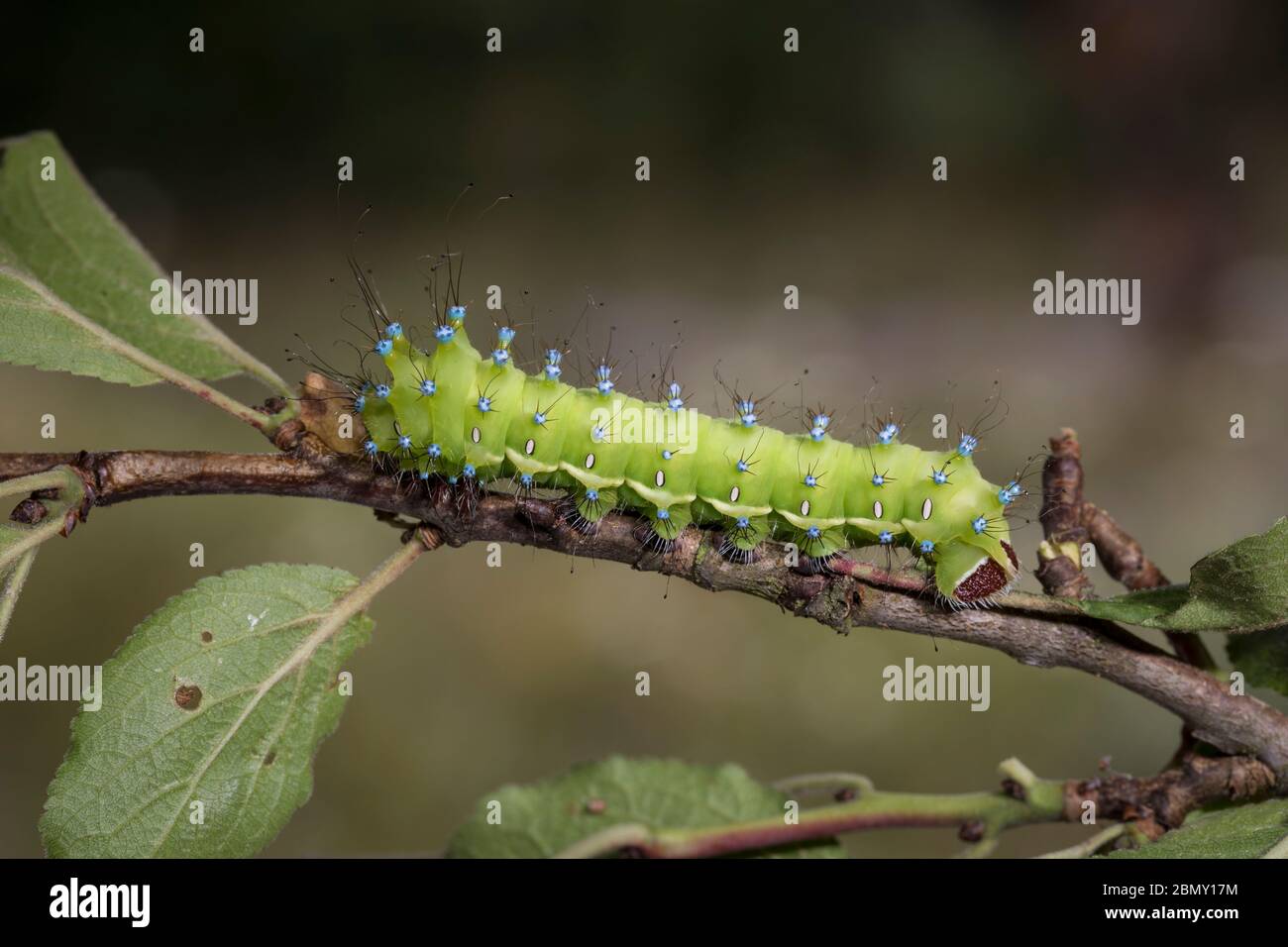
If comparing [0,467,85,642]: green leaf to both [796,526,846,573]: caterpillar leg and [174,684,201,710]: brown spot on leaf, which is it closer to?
[174,684,201,710]: brown spot on leaf

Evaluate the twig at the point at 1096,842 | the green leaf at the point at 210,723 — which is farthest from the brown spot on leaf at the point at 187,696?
the twig at the point at 1096,842

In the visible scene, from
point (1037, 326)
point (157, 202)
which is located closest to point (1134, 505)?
point (1037, 326)

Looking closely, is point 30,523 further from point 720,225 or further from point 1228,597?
point 720,225

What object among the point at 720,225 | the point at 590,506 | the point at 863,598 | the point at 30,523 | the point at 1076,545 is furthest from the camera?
the point at 720,225

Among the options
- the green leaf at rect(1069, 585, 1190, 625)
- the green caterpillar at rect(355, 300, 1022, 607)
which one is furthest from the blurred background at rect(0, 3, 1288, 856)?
the green leaf at rect(1069, 585, 1190, 625)

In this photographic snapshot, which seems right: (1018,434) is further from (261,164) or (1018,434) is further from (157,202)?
(157,202)

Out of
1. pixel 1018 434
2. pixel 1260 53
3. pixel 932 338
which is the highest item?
pixel 1260 53

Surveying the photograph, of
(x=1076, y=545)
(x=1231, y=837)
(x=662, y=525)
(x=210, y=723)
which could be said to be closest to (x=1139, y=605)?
(x=1076, y=545)
